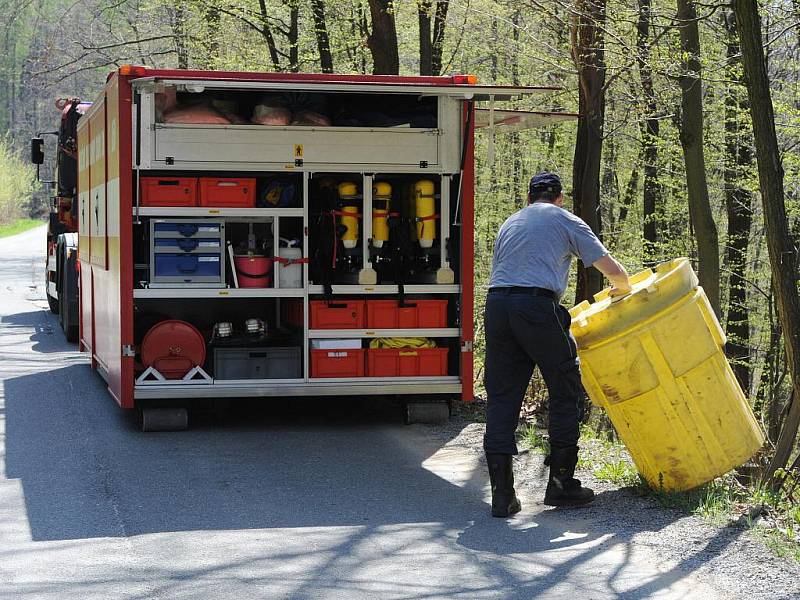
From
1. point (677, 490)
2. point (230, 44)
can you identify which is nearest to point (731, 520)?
point (677, 490)

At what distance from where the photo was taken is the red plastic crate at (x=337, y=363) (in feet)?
30.6

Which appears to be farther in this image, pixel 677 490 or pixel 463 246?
pixel 463 246

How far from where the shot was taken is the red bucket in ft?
31.0

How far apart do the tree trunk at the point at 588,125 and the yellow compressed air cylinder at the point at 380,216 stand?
2.42m

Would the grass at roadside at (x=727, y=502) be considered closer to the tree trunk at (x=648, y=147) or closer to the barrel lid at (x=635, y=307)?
the barrel lid at (x=635, y=307)

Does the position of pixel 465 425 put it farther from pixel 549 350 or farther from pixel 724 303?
pixel 724 303

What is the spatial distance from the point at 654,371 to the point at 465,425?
10.7 feet

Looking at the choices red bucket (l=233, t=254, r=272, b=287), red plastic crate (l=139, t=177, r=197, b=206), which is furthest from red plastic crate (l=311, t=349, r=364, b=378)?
red plastic crate (l=139, t=177, r=197, b=206)

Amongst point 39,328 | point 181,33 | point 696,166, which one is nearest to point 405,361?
point 696,166

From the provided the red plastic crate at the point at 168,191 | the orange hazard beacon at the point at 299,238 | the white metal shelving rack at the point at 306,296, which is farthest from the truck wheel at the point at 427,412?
the red plastic crate at the point at 168,191

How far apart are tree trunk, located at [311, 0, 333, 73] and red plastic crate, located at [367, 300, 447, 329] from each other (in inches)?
493

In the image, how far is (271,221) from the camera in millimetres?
9844

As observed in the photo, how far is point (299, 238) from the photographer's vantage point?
9.68 meters

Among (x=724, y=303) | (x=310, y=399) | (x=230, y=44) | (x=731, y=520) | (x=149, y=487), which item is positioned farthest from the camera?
(x=230, y=44)
